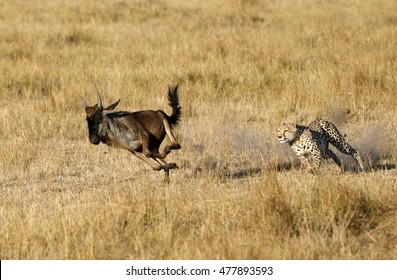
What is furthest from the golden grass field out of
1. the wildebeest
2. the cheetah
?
the wildebeest

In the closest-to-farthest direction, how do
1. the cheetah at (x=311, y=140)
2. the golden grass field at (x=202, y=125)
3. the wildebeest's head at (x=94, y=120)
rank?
the golden grass field at (x=202, y=125) < the wildebeest's head at (x=94, y=120) < the cheetah at (x=311, y=140)

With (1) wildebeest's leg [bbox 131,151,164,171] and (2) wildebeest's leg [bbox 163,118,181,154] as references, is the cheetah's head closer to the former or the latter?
(2) wildebeest's leg [bbox 163,118,181,154]

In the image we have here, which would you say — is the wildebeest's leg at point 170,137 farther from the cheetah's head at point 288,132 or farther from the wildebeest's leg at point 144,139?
the cheetah's head at point 288,132

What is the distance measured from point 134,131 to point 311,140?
186 centimetres

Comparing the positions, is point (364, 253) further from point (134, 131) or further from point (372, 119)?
point (372, 119)

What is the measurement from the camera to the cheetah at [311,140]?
8.27 metres

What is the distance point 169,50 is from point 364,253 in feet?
34.4

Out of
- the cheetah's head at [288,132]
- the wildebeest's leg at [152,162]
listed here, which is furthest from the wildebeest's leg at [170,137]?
the cheetah's head at [288,132]

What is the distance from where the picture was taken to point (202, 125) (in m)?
10.8

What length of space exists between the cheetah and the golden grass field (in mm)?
185

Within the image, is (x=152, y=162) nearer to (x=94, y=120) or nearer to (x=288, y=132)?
(x=94, y=120)

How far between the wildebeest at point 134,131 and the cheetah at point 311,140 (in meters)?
1.18

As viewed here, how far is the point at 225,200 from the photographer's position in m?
6.70

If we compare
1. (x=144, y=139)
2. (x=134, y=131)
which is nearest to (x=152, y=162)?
(x=144, y=139)
